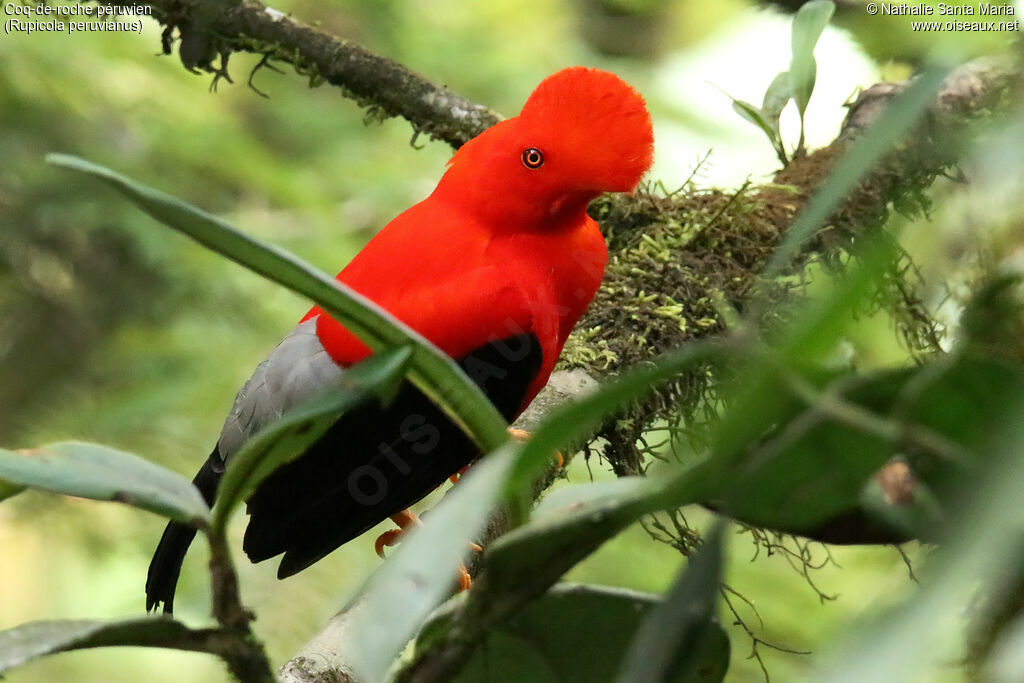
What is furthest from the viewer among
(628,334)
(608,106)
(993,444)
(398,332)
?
(628,334)

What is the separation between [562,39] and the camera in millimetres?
5508

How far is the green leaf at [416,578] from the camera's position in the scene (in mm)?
684

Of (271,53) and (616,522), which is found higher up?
(271,53)

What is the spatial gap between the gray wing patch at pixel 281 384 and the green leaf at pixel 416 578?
1.32 metres

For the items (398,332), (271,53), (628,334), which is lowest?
(398,332)

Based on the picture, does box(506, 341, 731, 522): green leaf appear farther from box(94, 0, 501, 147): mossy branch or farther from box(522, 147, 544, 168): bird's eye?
box(94, 0, 501, 147): mossy branch

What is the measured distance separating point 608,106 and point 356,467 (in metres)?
0.93

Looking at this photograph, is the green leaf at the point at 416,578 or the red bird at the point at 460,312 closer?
the green leaf at the point at 416,578

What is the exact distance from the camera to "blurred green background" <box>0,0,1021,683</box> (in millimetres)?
3209

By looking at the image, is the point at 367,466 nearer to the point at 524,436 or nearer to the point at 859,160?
the point at 524,436

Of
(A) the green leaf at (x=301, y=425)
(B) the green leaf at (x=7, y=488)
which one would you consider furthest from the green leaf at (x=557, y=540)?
Result: (B) the green leaf at (x=7, y=488)

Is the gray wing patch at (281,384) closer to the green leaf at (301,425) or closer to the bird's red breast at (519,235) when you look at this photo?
the bird's red breast at (519,235)

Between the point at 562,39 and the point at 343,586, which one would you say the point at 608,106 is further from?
the point at 562,39

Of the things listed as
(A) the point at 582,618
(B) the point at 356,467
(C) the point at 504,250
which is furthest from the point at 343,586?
(A) the point at 582,618
